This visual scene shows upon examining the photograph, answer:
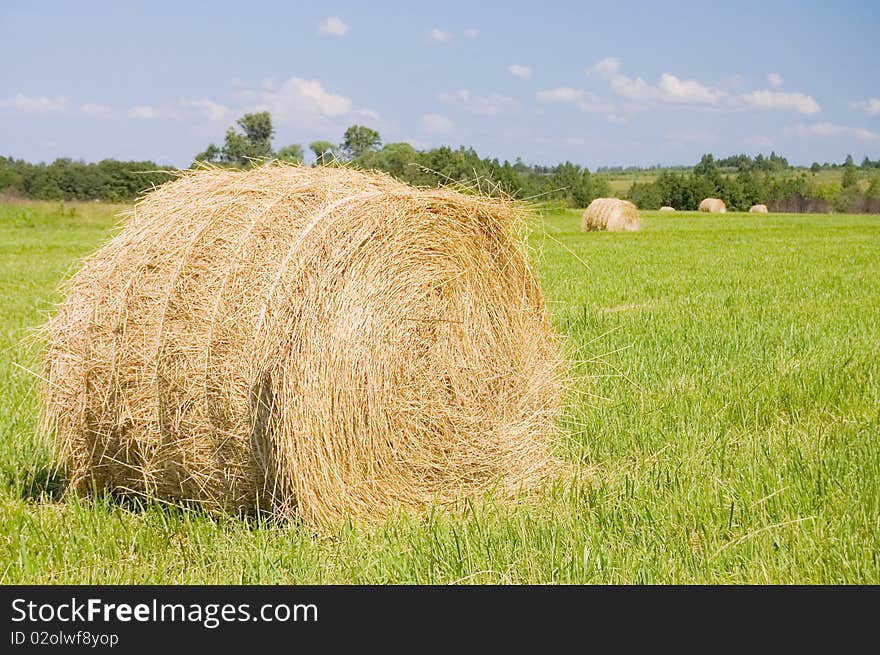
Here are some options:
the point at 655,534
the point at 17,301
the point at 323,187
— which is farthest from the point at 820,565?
the point at 17,301

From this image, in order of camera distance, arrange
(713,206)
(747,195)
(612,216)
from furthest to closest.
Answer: (747,195) → (713,206) → (612,216)

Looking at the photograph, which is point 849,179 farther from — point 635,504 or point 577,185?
point 635,504

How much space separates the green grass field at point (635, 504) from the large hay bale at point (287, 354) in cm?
27

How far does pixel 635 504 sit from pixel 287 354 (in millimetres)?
1796

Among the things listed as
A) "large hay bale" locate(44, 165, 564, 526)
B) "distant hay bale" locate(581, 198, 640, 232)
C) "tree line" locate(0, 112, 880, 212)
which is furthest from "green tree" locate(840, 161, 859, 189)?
"large hay bale" locate(44, 165, 564, 526)

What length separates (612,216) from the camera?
3017 centimetres

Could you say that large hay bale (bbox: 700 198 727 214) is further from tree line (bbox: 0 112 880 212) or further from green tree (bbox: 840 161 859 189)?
green tree (bbox: 840 161 859 189)

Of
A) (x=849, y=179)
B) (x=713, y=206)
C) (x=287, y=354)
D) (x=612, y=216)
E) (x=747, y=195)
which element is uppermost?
(x=849, y=179)

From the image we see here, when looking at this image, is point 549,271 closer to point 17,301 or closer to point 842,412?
point 17,301

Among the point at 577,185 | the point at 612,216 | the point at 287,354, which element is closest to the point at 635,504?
the point at 287,354

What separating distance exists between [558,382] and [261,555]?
2702mm

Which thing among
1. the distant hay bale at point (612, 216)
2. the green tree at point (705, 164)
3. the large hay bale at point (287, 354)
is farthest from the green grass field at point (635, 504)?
the green tree at point (705, 164)

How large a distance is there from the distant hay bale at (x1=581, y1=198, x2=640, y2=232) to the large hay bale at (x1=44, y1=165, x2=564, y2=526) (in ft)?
84.0

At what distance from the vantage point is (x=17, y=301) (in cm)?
1198
